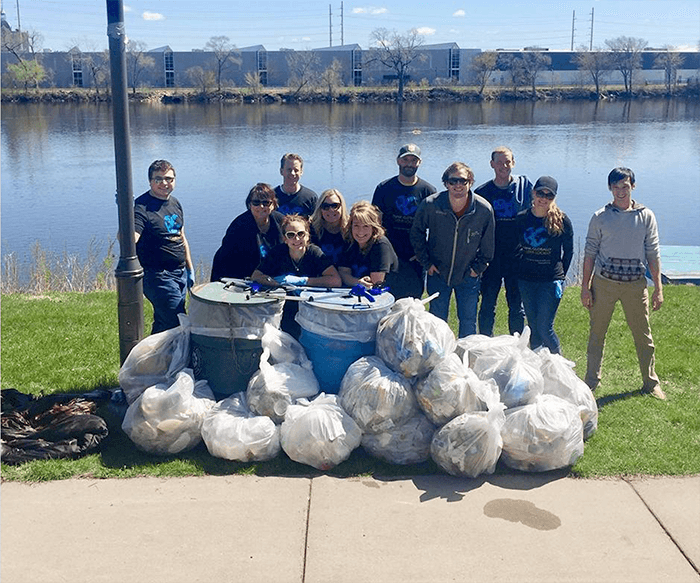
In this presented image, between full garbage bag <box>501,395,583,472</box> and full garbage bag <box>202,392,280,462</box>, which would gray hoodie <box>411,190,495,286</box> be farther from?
full garbage bag <box>202,392,280,462</box>

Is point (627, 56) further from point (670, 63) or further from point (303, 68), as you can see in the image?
point (303, 68)

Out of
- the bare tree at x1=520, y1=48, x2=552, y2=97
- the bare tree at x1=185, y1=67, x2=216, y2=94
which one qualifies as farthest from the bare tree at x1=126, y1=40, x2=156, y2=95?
the bare tree at x1=520, y1=48, x2=552, y2=97

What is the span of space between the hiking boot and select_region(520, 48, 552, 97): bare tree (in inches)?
3610

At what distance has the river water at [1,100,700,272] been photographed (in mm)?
20031

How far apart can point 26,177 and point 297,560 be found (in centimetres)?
2528

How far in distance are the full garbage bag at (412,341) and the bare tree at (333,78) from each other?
7935 cm

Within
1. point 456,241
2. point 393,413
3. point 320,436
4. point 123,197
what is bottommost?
point 320,436

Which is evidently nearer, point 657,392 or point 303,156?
point 657,392

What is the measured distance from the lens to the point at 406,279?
284 inches

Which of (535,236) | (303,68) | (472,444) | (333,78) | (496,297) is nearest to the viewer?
(472,444)

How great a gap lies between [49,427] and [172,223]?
6.38ft

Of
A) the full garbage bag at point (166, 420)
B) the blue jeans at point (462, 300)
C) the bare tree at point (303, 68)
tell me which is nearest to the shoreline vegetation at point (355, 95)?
the bare tree at point (303, 68)

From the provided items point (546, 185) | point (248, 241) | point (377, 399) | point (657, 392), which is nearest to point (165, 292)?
point (248, 241)

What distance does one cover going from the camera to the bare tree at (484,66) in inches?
3842
